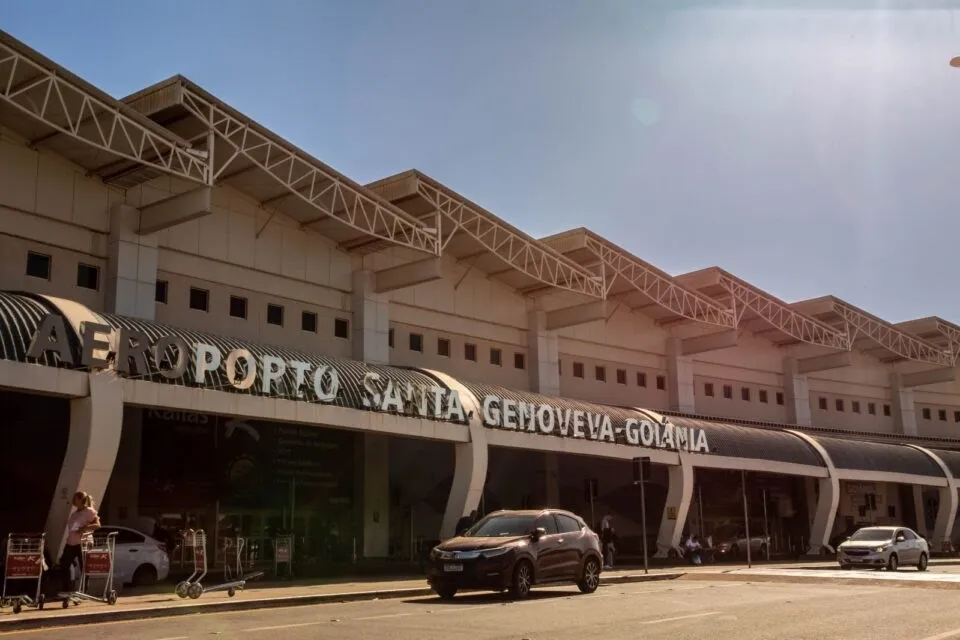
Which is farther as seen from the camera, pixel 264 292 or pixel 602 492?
pixel 602 492

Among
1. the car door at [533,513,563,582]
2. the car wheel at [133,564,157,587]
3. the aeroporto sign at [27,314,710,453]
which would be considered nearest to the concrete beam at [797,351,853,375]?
the aeroporto sign at [27,314,710,453]

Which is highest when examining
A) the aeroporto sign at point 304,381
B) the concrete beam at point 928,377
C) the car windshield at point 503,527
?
the concrete beam at point 928,377

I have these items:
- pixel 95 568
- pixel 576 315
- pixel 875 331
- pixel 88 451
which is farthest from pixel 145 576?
pixel 875 331

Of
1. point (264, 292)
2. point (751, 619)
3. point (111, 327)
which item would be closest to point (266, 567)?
point (264, 292)

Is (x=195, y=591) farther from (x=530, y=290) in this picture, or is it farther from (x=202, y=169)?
(x=530, y=290)

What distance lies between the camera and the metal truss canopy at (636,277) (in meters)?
39.7

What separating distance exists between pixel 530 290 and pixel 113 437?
23.2 m

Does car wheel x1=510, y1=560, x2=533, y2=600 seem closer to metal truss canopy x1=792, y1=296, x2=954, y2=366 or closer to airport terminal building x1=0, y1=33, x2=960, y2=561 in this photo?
airport terminal building x1=0, y1=33, x2=960, y2=561

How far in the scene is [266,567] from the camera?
29.2 meters

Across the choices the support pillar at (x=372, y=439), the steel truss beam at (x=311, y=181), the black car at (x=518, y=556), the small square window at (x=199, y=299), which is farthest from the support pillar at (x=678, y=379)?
the black car at (x=518, y=556)

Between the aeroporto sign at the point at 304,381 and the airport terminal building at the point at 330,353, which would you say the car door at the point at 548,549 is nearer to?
the airport terminal building at the point at 330,353

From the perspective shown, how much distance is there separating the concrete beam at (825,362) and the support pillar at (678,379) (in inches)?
387

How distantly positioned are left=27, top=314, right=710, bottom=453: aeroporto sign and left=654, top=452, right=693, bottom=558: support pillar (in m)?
1.82

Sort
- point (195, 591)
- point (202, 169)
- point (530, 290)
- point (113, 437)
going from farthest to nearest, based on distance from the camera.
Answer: point (530, 290), point (202, 169), point (113, 437), point (195, 591)
